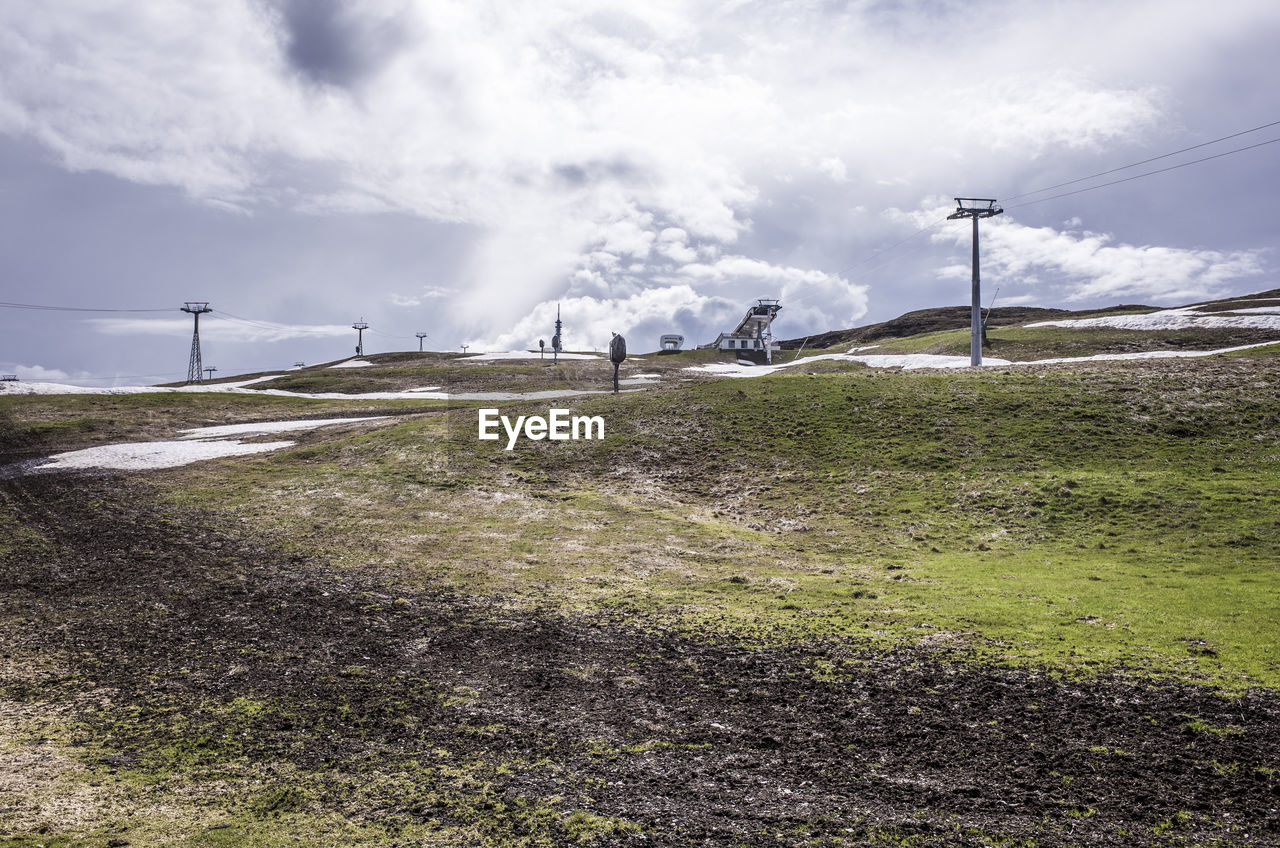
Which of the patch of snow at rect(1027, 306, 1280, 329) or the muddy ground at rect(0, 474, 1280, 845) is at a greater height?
the patch of snow at rect(1027, 306, 1280, 329)

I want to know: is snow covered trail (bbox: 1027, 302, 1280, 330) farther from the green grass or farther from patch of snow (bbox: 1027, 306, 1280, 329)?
the green grass

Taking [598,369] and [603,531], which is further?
[598,369]

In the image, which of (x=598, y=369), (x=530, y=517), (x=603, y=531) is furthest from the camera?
(x=598, y=369)

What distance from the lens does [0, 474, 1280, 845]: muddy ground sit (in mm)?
9867

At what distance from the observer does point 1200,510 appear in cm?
2683

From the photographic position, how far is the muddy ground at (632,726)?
987 centimetres

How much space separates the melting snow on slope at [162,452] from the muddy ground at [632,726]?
2648 cm

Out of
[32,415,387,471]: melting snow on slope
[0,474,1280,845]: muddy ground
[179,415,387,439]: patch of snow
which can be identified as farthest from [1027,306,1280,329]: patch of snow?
[32,415,387,471]: melting snow on slope

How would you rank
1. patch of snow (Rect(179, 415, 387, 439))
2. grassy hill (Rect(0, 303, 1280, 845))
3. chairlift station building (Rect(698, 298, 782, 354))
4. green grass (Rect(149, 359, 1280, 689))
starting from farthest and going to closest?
chairlift station building (Rect(698, 298, 782, 354)) < patch of snow (Rect(179, 415, 387, 439)) < green grass (Rect(149, 359, 1280, 689)) < grassy hill (Rect(0, 303, 1280, 845))

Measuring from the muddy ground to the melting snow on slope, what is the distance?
2648 centimetres

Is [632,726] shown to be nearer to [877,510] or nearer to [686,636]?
[686,636]

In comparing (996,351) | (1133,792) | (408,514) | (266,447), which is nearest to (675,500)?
(408,514)

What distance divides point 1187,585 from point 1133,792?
13.6 metres

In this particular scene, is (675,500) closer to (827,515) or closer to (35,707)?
(827,515)
